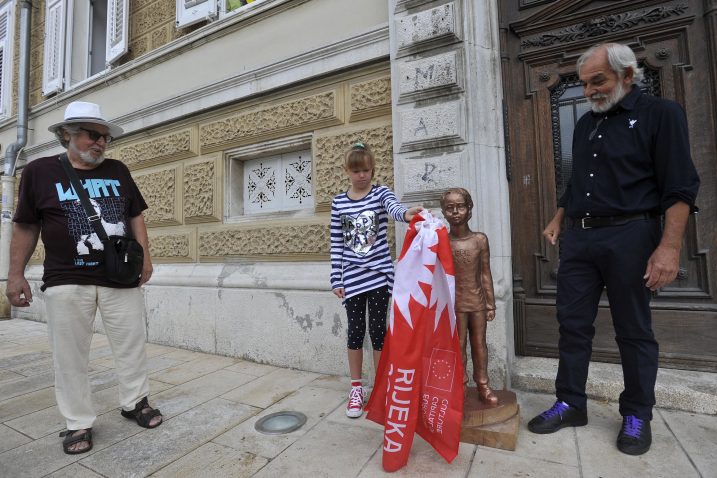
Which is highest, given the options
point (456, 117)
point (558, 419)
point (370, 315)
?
point (456, 117)

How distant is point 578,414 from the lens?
2.18m

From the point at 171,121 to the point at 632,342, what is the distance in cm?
490

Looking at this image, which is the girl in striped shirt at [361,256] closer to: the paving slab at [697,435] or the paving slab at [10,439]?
the paving slab at [697,435]

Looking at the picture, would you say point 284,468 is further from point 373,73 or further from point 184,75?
point 184,75

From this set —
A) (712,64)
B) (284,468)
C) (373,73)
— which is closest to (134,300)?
(284,468)

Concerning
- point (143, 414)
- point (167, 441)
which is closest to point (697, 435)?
point (167, 441)

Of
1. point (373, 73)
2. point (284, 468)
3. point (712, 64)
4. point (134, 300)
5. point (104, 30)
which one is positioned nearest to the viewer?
point (284, 468)

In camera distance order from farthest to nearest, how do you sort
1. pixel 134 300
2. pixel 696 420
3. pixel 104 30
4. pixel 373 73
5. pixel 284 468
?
pixel 104 30 → pixel 373 73 → pixel 134 300 → pixel 696 420 → pixel 284 468

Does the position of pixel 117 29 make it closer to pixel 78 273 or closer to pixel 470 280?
pixel 78 273

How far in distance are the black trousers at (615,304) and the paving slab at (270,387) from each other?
1.84 meters

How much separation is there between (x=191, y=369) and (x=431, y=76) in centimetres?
319

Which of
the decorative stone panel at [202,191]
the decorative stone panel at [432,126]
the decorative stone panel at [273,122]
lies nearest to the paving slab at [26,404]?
the decorative stone panel at [202,191]

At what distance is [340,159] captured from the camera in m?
3.52

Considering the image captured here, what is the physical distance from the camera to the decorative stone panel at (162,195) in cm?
464
